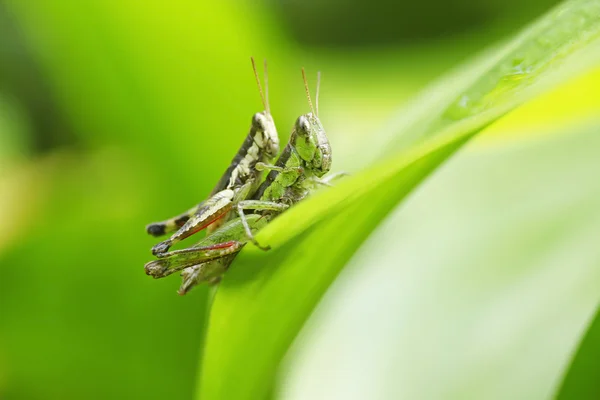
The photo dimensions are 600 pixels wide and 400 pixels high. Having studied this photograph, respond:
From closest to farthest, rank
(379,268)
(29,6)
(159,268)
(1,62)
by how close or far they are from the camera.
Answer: (379,268)
(159,268)
(29,6)
(1,62)

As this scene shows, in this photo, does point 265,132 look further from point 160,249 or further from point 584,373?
point 584,373

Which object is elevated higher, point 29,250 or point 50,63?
point 50,63

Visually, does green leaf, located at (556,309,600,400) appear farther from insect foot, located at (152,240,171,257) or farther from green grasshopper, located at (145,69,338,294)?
insect foot, located at (152,240,171,257)

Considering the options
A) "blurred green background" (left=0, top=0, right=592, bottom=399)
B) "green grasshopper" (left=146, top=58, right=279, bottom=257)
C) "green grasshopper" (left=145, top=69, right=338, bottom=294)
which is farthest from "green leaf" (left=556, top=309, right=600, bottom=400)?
"green grasshopper" (left=146, top=58, right=279, bottom=257)

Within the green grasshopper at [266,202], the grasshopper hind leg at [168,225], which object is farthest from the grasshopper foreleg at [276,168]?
the grasshopper hind leg at [168,225]

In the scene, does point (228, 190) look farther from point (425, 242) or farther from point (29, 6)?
point (29, 6)

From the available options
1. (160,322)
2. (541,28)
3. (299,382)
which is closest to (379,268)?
(299,382)
